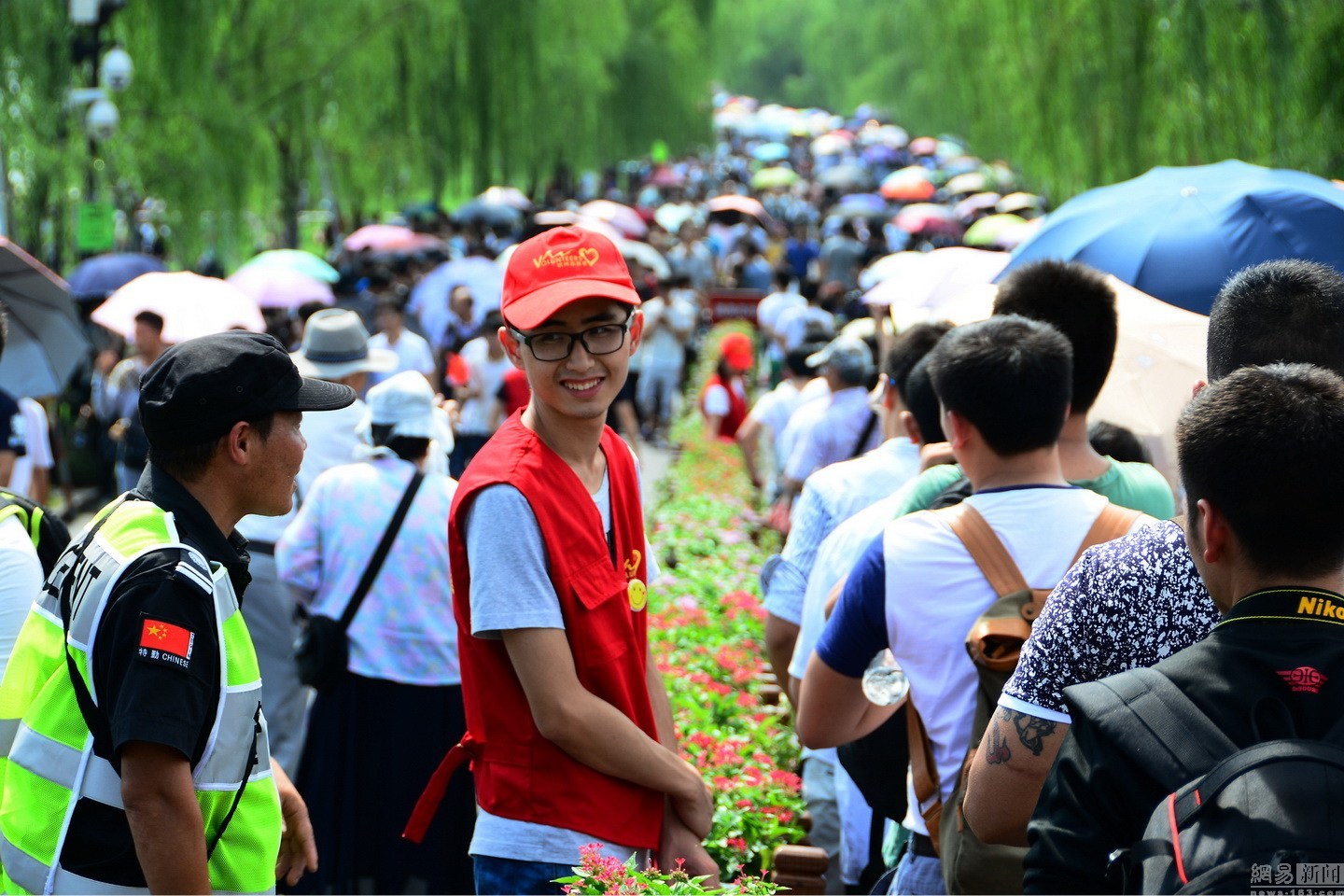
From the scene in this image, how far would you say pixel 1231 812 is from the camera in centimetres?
174

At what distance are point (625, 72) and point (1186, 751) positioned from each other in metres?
41.5

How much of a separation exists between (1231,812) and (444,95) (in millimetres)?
24400

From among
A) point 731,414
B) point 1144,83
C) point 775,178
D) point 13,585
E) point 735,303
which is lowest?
point 731,414

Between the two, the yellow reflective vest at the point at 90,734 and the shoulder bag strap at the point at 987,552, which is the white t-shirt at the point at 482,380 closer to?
the shoulder bag strap at the point at 987,552

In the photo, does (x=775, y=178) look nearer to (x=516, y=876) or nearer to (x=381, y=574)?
→ (x=381, y=574)

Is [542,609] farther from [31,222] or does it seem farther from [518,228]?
[518,228]

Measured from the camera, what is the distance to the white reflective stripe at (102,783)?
248 centimetres

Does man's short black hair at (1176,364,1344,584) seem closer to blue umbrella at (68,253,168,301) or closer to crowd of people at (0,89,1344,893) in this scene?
crowd of people at (0,89,1344,893)

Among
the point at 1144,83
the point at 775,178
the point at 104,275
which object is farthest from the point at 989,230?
the point at 775,178

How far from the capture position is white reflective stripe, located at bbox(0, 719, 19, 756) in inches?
104

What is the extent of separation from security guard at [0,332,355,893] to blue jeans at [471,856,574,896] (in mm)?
437

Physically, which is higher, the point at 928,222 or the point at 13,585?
the point at 928,222

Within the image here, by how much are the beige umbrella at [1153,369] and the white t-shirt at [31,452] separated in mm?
4306

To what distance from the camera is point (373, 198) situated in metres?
23.5
